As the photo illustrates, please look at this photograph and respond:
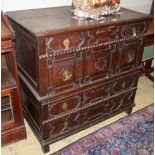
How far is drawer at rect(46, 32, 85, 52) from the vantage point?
5.00 ft

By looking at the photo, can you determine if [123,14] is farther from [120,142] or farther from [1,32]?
[120,142]

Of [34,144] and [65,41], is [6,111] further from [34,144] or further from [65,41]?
[65,41]

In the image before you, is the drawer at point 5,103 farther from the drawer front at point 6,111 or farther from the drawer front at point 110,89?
the drawer front at point 110,89

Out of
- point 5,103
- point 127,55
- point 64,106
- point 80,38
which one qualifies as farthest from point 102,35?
point 5,103

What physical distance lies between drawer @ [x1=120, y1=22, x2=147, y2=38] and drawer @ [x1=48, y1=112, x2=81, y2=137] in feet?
2.77

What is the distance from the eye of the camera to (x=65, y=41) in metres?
1.58

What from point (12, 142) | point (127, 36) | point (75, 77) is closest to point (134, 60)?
point (127, 36)

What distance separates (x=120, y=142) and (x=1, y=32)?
1543mm

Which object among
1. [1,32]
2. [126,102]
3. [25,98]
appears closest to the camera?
[1,32]

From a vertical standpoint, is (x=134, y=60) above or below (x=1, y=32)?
below

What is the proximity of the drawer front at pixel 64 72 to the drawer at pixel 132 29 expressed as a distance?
18.0 inches

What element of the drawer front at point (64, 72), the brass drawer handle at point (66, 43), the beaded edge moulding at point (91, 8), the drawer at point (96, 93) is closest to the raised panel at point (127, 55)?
the drawer at point (96, 93)

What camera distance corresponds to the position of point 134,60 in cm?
217

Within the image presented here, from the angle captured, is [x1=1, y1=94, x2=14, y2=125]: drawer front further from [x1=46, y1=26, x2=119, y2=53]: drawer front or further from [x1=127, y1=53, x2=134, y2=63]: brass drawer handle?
[x1=127, y1=53, x2=134, y2=63]: brass drawer handle
